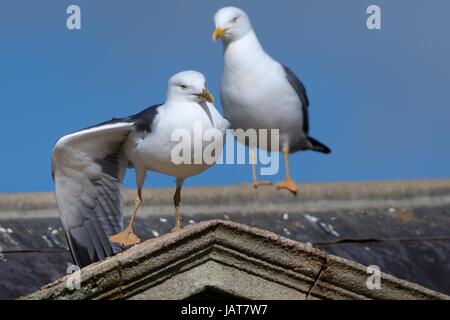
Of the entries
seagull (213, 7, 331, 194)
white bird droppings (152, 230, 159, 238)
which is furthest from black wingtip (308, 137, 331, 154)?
white bird droppings (152, 230, 159, 238)

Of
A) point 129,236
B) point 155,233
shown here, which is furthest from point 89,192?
point 155,233

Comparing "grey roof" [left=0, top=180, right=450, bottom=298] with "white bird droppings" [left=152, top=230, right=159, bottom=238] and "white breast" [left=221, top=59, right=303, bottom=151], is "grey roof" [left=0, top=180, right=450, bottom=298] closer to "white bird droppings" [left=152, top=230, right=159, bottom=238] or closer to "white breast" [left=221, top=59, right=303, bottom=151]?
"white bird droppings" [left=152, top=230, right=159, bottom=238]

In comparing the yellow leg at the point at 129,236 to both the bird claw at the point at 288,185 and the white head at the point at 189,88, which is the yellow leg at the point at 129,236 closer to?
the white head at the point at 189,88

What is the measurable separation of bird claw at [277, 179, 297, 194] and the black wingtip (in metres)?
2.53

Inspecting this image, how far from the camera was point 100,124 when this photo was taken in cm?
1309

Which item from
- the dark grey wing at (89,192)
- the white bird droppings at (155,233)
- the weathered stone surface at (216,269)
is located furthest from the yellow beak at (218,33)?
the weathered stone surface at (216,269)

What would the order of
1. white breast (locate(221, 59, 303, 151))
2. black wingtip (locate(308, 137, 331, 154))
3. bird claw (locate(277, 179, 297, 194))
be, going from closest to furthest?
1. bird claw (locate(277, 179, 297, 194))
2. white breast (locate(221, 59, 303, 151))
3. black wingtip (locate(308, 137, 331, 154))

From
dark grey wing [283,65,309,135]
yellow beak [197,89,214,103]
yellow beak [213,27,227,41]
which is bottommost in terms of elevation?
dark grey wing [283,65,309,135]

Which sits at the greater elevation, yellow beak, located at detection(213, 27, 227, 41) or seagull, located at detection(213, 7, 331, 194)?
yellow beak, located at detection(213, 27, 227, 41)

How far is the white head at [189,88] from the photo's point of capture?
502 inches

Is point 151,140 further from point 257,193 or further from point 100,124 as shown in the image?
point 257,193

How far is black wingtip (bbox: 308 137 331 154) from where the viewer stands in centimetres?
2025

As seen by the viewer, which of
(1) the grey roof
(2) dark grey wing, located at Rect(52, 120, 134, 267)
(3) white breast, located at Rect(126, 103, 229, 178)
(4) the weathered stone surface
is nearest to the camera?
(4) the weathered stone surface
